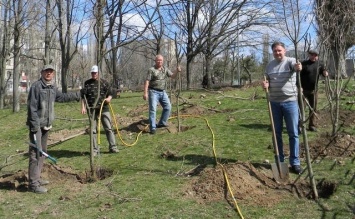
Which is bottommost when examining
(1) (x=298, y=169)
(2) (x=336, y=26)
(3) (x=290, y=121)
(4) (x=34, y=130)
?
(1) (x=298, y=169)

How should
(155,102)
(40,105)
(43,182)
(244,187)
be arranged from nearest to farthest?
1. (244,187)
2. (40,105)
3. (43,182)
4. (155,102)

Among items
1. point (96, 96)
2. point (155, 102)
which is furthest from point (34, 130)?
point (155, 102)

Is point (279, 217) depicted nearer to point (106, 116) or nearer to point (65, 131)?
point (106, 116)

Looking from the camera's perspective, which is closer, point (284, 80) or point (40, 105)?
point (284, 80)

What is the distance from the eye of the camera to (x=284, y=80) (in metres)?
6.04

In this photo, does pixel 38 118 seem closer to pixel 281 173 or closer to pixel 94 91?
pixel 94 91

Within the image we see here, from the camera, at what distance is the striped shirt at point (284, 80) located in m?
6.02

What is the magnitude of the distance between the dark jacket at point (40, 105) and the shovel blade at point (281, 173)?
3.32m

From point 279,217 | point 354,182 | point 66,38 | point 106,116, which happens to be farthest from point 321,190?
point 66,38

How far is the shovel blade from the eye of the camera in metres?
5.68

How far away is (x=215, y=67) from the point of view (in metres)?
49.7

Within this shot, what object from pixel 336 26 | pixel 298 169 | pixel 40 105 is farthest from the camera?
pixel 336 26

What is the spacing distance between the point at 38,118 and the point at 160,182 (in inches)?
78.3

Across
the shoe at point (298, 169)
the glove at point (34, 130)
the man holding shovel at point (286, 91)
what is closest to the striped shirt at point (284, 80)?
the man holding shovel at point (286, 91)
